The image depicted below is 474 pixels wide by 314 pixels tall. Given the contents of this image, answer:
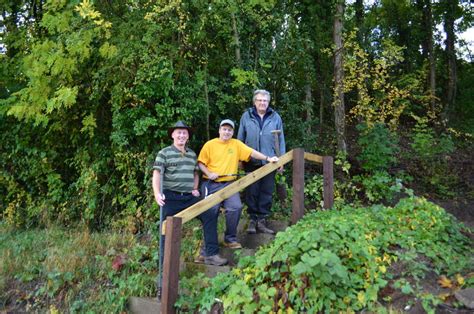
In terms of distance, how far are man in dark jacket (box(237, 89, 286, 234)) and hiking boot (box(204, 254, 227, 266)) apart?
0.77m

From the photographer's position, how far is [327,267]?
371cm

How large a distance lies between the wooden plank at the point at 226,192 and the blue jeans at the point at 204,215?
1.04 ft

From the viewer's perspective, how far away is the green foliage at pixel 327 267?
3.74 metres

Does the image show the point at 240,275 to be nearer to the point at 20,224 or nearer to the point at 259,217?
the point at 259,217

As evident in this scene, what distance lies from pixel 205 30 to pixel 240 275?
451cm

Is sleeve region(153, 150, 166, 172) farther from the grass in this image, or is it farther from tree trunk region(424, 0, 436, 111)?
tree trunk region(424, 0, 436, 111)

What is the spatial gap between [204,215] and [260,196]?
3.25 ft

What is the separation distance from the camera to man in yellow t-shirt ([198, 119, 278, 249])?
17.3ft

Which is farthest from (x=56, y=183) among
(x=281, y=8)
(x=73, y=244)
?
(x=281, y=8)

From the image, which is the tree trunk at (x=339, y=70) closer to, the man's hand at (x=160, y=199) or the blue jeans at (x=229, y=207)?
the blue jeans at (x=229, y=207)

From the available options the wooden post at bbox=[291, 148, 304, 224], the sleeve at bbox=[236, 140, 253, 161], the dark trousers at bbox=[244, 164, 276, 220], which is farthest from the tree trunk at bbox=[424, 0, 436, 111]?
the sleeve at bbox=[236, 140, 253, 161]

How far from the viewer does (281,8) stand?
27.2ft

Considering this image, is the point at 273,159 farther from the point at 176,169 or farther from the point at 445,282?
the point at 445,282

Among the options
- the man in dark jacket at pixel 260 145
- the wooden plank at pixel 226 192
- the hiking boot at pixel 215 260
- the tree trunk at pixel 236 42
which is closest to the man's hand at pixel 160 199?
the wooden plank at pixel 226 192
